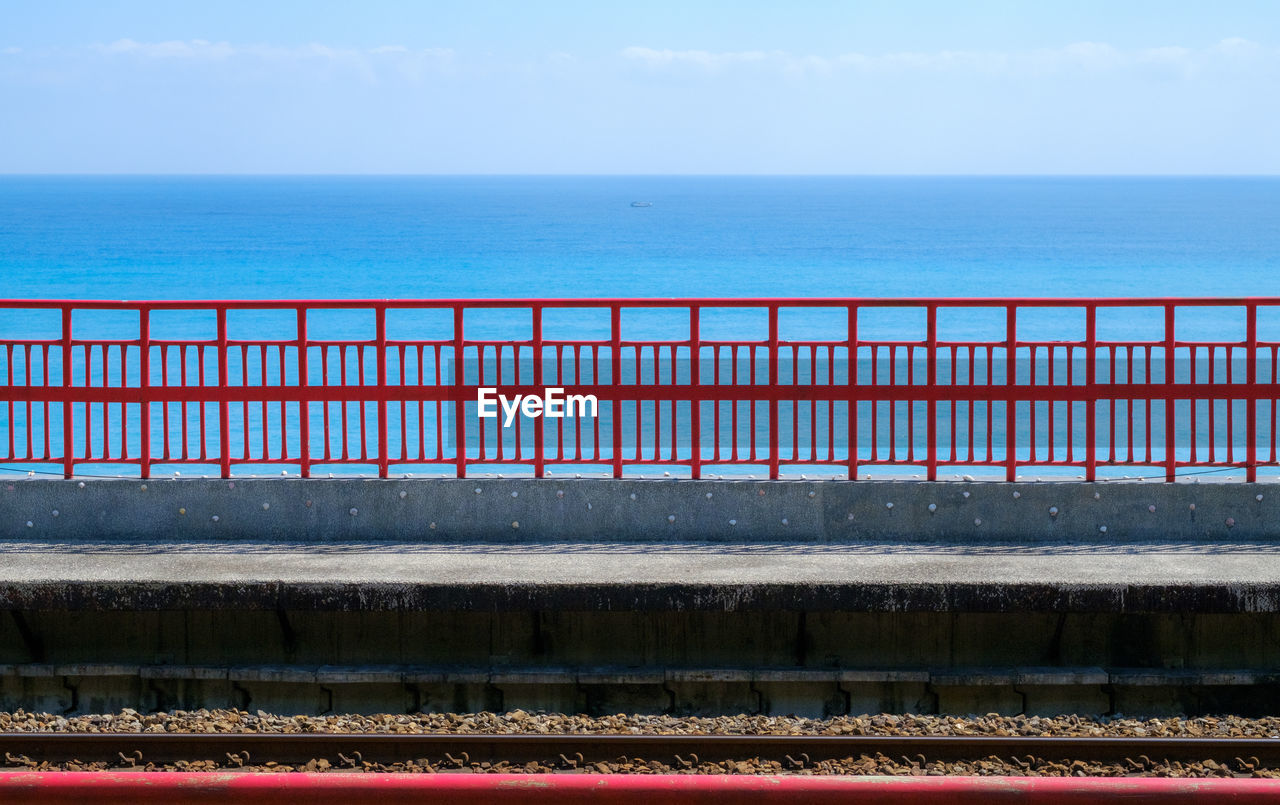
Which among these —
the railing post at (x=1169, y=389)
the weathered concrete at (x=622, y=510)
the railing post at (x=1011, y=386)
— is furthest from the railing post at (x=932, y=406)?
the railing post at (x=1169, y=389)

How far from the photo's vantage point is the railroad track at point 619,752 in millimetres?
7664

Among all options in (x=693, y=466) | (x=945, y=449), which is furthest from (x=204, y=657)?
(x=945, y=449)

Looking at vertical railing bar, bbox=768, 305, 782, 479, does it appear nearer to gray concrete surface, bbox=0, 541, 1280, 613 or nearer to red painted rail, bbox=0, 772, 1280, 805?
gray concrete surface, bbox=0, 541, 1280, 613

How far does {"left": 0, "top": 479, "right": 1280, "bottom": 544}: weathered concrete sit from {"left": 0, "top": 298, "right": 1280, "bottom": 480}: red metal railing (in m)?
0.24

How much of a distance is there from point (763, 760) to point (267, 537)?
4208mm

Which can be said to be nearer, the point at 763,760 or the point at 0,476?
the point at 763,760

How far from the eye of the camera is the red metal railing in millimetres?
10188

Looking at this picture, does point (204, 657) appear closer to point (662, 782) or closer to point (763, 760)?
point (763, 760)

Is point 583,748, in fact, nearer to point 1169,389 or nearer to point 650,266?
point 1169,389

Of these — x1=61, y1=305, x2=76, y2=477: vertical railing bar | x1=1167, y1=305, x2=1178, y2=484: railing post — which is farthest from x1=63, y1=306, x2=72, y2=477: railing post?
x1=1167, y1=305, x2=1178, y2=484: railing post

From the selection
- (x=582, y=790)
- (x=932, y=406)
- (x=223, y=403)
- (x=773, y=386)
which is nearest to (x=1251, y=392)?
(x=932, y=406)

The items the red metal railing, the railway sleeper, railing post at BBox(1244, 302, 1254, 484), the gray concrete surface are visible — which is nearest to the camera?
the gray concrete surface

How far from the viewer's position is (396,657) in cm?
938

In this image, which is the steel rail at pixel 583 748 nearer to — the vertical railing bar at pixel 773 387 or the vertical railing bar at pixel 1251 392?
the vertical railing bar at pixel 773 387
